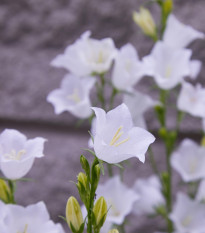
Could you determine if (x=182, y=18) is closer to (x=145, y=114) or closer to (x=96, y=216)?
(x=145, y=114)

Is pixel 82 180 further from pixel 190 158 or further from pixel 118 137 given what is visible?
pixel 190 158

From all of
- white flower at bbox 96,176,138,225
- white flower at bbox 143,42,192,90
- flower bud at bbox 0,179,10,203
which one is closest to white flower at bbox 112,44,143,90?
white flower at bbox 143,42,192,90

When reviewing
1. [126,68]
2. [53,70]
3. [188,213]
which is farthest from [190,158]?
[53,70]

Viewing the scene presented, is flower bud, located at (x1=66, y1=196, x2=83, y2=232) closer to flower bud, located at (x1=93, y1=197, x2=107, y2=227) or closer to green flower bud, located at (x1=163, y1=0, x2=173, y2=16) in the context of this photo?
flower bud, located at (x1=93, y1=197, x2=107, y2=227)

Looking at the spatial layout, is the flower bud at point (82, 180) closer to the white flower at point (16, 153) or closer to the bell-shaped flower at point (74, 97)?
the white flower at point (16, 153)

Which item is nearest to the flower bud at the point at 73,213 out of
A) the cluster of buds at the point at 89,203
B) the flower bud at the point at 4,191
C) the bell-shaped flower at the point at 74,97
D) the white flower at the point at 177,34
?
the cluster of buds at the point at 89,203

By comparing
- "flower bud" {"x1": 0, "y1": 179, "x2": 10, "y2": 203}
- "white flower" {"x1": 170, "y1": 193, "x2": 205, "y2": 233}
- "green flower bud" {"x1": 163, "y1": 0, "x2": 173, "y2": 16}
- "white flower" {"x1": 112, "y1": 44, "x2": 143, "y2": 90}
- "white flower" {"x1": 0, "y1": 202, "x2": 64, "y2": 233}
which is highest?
"green flower bud" {"x1": 163, "y1": 0, "x2": 173, "y2": 16}
